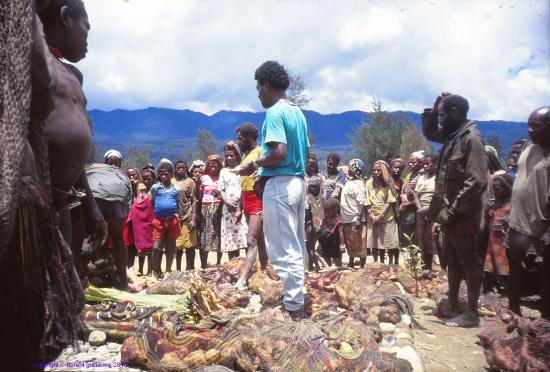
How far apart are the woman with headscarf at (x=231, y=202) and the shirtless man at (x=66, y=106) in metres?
4.66

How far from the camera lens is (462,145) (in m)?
4.20

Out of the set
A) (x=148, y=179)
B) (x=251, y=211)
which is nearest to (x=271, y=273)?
(x=251, y=211)

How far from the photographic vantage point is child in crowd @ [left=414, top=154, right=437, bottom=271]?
24.0 ft

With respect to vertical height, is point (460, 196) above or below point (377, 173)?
below

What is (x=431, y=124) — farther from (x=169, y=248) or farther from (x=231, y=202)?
(x=169, y=248)

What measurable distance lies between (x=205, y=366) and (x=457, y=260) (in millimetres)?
2838

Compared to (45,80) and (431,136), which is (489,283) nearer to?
(431,136)

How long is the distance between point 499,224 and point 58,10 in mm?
5113

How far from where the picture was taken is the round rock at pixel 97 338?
3.43m

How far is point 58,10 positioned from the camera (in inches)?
84.7

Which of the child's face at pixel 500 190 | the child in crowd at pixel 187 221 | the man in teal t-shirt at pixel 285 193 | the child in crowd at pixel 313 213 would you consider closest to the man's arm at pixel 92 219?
the man in teal t-shirt at pixel 285 193

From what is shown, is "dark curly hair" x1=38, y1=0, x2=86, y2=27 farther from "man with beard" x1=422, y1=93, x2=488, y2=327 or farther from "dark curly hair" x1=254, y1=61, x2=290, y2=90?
"man with beard" x1=422, y1=93, x2=488, y2=327

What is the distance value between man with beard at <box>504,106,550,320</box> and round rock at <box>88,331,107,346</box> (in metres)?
3.67

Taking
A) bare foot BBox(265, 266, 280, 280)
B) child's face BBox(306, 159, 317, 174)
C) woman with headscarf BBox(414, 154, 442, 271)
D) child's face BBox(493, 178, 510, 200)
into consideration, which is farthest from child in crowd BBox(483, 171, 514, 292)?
child's face BBox(306, 159, 317, 174)
